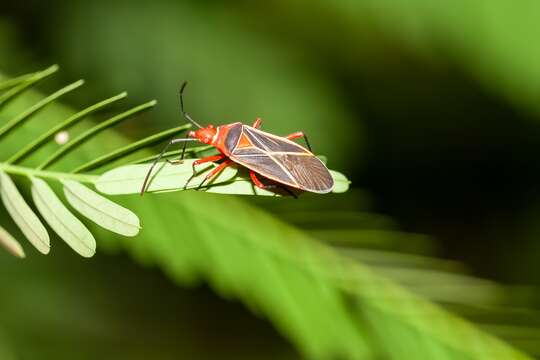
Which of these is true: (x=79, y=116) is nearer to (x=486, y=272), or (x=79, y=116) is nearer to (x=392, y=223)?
(x=392, y=223)

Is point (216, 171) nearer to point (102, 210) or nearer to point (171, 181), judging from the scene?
point (171, 181)

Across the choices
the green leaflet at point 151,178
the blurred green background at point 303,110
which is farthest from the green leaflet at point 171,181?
the blurred green background at point 303,110

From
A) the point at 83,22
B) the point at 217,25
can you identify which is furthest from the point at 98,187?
the point at 217,25

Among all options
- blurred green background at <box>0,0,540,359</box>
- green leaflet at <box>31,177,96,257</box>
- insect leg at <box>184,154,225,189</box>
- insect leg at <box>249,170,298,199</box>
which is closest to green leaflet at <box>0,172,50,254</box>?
green leaflet at <box>31,177,96,257</box>

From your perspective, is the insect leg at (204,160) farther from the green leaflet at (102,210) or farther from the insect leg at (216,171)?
the green leaflet at (102,210)

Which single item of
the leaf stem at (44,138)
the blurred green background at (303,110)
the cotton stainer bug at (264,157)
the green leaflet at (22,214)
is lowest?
the green leaflet at (22,214)

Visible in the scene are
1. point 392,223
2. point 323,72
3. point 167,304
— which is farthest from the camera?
point 167,304
